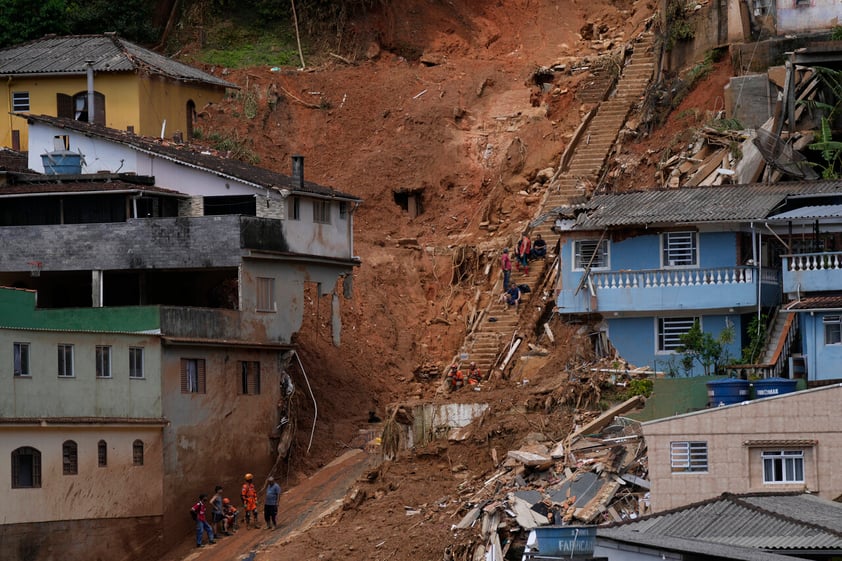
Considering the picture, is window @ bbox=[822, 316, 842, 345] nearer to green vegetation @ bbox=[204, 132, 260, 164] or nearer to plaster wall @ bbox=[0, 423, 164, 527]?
plaster wall @ bbox=[0, 423, 164, 527]

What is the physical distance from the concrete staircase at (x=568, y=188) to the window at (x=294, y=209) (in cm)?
630

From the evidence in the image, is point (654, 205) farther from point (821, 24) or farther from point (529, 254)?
point (821, 24)

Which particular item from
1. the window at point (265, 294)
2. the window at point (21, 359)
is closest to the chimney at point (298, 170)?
the window at point (265, 294)

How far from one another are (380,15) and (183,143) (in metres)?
15.3

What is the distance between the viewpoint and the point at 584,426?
184 feet

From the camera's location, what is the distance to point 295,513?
60.3 metres

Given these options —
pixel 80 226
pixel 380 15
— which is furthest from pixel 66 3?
pixel 80 226

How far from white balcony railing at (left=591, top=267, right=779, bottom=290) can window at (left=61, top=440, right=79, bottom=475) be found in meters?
14.8

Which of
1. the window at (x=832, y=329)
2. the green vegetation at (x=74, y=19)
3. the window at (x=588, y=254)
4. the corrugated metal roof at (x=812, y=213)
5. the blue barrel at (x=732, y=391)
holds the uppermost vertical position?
the green vegetation at (x=74, y=19)

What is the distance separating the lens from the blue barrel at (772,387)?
5494 cm

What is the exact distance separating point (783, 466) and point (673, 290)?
32.3 ft

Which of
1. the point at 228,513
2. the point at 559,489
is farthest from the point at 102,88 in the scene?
the point at 559,489

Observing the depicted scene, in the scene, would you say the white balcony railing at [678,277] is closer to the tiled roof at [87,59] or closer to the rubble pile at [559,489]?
the rubble pile at [559,489]

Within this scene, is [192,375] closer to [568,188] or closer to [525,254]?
[525,254]
